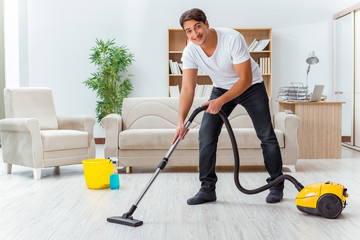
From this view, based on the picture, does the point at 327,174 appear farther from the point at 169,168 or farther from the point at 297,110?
the point at 169,168

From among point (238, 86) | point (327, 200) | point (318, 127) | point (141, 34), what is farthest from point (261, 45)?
point (327, 200)

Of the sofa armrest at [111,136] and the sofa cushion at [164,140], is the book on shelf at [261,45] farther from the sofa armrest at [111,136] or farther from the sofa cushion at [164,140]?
the sofa armrest at [111,136]

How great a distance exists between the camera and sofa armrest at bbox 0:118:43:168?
384cm

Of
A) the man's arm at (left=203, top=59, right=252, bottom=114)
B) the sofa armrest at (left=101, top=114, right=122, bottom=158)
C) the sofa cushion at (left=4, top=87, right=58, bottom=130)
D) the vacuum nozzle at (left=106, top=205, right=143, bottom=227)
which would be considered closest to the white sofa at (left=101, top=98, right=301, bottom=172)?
the sofa armrest at (left=101, top=114, right=122, bottom=158)

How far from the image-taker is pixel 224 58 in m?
2.57

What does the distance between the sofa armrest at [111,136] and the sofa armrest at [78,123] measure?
29cm

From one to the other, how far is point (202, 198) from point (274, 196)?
438mm

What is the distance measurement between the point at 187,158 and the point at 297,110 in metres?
1.44

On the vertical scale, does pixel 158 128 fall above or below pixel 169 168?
above

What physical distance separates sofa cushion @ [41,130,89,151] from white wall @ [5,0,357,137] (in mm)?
2514

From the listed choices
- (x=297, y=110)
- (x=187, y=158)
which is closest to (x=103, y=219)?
(x=187, y=158)

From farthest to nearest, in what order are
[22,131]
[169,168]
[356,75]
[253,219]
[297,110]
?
1. [356,75]
2. [297,110]
3. [169,168]
4. [22,131]
5. [253,219]

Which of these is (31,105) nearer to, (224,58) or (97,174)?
(97,174)

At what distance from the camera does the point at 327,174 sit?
154 inches
